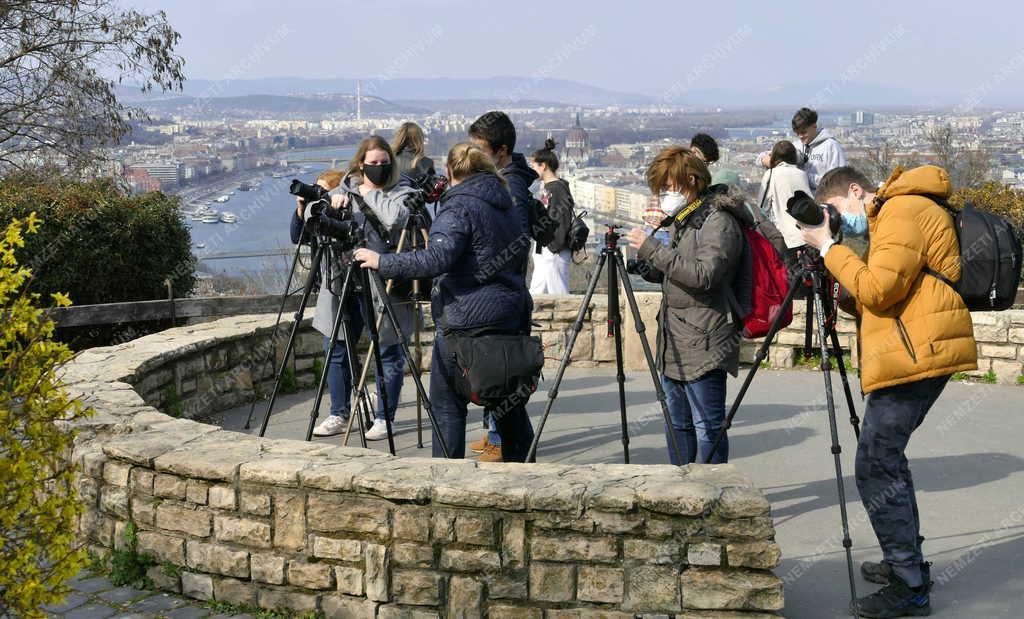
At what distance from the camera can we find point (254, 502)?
434 cm

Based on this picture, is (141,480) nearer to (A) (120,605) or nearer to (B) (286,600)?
(A) (120,605)

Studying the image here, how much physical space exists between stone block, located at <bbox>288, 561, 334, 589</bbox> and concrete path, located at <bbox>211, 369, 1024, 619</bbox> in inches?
73.4

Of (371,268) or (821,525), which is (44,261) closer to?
(371,268)

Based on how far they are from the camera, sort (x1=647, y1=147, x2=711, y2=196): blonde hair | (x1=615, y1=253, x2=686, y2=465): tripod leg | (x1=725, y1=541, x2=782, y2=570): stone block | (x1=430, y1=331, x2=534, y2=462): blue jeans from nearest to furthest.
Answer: (x1=725, y1=541, x2=782, y2=570): stone block
(x1=615, y1=253, x2=686, y2=465): tripod leg
(x1=647, y1=147, x2=711, y2=196): blonde hair
(x1=430, y1=331, x2=534, y2=462): blue jeans

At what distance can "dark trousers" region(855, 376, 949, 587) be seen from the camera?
4141mm

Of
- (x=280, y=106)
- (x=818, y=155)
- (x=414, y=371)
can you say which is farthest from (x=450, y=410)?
(x=280, y=106)

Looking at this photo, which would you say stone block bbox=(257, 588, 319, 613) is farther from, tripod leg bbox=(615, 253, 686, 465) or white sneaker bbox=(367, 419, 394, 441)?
white sneaker bbox=(367, 419, 394, 441)

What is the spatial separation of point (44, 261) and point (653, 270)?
617 centimetres

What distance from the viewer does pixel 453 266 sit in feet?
16.2

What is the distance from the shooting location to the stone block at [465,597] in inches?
159

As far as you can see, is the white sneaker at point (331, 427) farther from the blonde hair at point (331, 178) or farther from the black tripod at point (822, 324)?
the black tripod at point (822, 324)

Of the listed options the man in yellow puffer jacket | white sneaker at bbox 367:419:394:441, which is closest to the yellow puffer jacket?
the man in yellow puffer jacket

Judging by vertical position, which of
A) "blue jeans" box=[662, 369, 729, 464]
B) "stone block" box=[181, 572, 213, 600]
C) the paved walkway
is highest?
"blue jeans" box=[662, 369, 729, 464]

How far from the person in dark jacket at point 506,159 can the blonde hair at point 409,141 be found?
1213 mm
